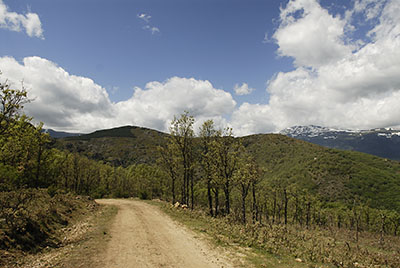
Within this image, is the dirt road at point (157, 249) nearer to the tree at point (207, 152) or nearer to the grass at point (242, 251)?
the grass at point (242, 251)

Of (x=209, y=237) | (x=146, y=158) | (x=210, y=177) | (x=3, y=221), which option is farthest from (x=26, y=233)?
(x=146, y=158)

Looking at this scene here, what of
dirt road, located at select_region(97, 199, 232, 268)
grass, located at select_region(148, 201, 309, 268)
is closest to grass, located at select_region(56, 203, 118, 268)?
dirt road, located at select_region(97, 199, 232, 268)

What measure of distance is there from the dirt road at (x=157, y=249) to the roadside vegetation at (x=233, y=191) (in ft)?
9.88

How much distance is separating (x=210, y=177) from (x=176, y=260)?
75.6ft

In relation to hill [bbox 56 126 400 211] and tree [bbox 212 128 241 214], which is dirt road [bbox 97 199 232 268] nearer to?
tree [bbox 212 128 241 214]

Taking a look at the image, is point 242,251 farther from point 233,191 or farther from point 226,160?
point 233,191

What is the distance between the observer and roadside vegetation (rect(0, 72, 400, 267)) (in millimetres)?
15953

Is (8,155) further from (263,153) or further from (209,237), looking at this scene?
(263,153)

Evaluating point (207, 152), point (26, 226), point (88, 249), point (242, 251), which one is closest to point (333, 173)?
point (207, 152)

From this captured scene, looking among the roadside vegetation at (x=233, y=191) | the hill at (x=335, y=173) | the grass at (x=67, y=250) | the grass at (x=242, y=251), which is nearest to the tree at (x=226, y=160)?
the roadside vegetation at (x=233, y=191)

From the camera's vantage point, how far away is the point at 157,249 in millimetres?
14078

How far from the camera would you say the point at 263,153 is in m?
147

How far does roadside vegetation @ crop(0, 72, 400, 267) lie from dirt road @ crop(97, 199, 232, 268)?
119 inches

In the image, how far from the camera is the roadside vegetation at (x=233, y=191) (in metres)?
16.0
